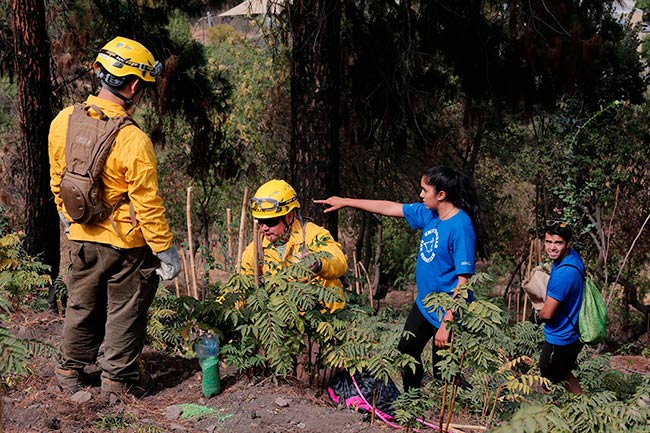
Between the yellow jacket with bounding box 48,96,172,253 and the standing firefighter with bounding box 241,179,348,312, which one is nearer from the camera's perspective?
the yellow jacket with bounding box 48,96,172,253

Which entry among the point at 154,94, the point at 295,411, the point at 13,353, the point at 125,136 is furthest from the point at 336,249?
the point at 154,94

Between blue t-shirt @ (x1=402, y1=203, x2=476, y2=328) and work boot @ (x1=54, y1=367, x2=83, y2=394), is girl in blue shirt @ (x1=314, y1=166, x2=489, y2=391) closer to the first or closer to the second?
blue t-shirt @ (x1=402, y1=203, x2=476, y2=328)

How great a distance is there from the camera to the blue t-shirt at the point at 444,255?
153 inches

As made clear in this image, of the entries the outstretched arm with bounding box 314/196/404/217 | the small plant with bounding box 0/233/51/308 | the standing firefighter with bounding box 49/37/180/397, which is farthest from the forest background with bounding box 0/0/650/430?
the standing firefighter with bounding box 49/37/180/397

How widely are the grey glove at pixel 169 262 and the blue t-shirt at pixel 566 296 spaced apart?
7.86 ft

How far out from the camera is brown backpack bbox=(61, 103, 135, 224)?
336cm

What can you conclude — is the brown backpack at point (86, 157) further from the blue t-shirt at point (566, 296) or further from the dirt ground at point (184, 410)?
the blue t-shirt at point (566, 296)

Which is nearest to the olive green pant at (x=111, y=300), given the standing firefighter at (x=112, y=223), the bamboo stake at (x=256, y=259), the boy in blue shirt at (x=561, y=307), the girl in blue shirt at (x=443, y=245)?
the standing firefighter at (x=112, y=223)

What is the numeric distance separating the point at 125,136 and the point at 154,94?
659 centimetres

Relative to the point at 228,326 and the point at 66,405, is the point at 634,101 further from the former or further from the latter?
the point at 66,405

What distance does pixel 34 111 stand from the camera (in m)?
6.76

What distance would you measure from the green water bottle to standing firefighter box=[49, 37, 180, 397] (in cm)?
35

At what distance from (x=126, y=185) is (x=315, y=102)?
2965 millimetres

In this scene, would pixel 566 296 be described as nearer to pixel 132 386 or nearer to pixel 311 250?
pixel 311 250
